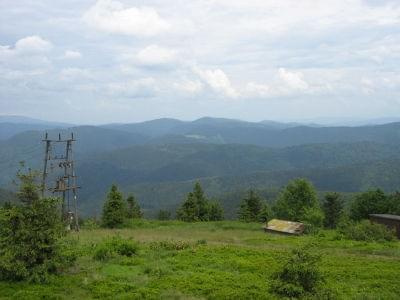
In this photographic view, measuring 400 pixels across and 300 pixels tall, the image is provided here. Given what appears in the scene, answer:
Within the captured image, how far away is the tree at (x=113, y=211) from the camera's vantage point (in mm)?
52938

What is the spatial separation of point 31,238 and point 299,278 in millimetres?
11941

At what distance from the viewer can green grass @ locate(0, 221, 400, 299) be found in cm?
1891

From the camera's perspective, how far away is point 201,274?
22.5m

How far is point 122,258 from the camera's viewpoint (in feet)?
83.9

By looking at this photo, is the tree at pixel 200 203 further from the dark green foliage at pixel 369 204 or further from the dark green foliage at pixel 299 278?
the dark green foliage at pixel 299 278

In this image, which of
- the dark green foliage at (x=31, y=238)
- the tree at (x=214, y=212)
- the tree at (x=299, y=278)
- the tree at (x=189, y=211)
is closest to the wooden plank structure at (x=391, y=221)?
the tree at (x=299, y=278)

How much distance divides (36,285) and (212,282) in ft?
25.8

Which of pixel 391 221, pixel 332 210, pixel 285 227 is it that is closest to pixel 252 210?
pixel 332 210

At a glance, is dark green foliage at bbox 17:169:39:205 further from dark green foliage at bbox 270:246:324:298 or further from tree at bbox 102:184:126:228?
tree at bbox 102:184:126:228

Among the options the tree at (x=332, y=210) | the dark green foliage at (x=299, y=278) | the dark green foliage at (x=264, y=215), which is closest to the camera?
the dark green foliage at (x=299, y=278)

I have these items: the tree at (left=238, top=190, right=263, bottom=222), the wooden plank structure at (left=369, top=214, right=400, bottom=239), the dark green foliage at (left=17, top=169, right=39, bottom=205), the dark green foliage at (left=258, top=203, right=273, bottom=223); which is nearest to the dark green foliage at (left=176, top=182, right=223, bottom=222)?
the tree at (left=238, top=190, right=263, bottom=222)

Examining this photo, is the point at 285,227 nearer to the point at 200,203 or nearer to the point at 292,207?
the point at 292,207

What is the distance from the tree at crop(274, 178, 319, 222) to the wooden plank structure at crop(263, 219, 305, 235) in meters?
17.2

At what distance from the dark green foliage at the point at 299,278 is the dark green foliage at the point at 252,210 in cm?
4738
